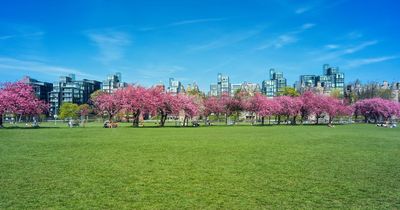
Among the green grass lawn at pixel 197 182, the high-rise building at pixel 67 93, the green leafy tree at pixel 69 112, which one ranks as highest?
the high-rise building at pixel 67 93

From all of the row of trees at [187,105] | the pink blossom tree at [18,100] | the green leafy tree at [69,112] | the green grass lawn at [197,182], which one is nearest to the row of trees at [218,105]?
the row of trees at [187,105]

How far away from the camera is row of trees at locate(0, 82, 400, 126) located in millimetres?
49469

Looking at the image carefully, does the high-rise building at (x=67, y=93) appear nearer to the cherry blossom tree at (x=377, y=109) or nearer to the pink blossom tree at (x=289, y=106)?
the pink blossom tree at (x=289, y=106)

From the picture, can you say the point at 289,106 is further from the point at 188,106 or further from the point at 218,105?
the point at 188,106

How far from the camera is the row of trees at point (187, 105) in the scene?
49469mm

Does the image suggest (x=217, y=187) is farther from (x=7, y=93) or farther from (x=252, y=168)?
(x=7, y=93)

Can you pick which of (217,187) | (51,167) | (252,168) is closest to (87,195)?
(217,187)

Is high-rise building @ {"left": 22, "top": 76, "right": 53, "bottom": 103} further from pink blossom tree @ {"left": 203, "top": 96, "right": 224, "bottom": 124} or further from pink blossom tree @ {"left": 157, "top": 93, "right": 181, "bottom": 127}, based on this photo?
pink blossom tree @ {"left": 157, "top": 93, "right": 181, "bottom": 127}

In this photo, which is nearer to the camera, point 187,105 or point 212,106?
point 187,105

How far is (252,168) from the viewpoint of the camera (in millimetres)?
12617

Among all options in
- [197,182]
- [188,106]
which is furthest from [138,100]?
[197,182]

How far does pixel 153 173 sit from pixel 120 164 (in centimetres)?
253

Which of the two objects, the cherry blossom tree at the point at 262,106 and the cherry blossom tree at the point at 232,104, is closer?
the cherry blossom tree at the point at 232,104

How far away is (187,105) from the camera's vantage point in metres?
61.6
